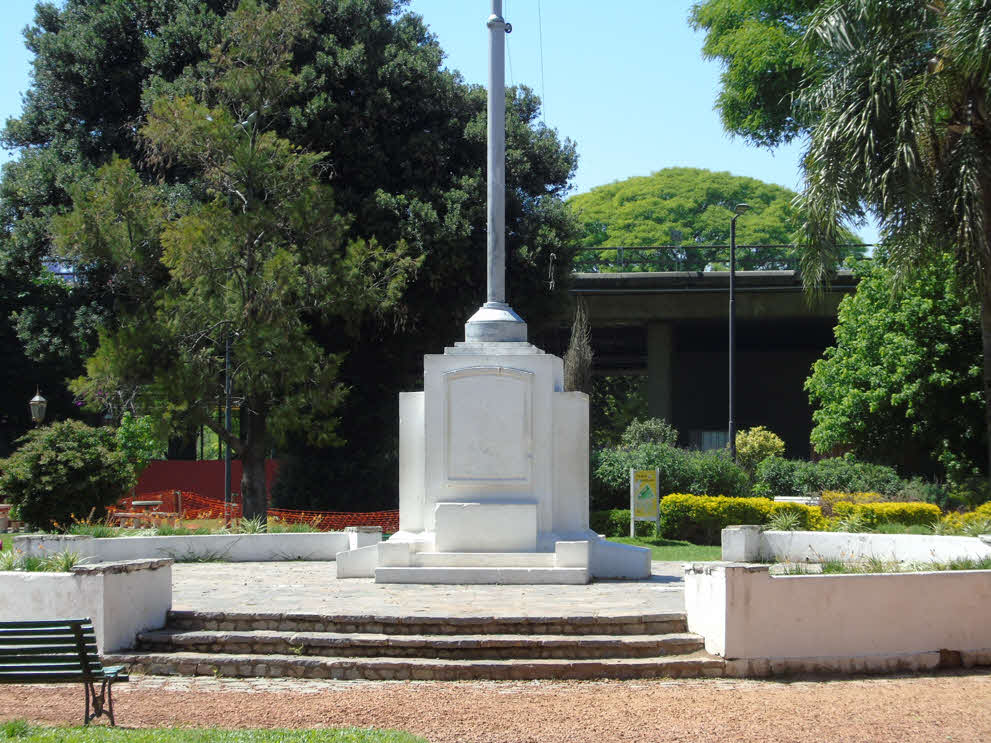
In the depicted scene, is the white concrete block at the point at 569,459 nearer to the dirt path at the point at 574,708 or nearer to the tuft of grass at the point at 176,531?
the dirt path at the point at 574,708

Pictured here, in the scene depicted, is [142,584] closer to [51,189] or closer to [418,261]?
[418,261]

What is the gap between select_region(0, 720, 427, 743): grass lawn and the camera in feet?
22.3

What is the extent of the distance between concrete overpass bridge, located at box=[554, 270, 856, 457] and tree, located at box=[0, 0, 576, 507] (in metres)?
8.34

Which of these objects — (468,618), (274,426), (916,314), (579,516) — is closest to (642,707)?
(468,618)

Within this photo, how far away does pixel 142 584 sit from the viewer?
10.4 meters

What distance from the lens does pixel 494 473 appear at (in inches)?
547

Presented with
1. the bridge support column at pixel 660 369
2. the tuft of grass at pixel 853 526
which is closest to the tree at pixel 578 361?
the bridge support column at pixel 660 369

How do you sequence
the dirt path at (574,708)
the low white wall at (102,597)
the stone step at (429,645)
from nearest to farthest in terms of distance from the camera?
1. the dirt path at (574,708)
2. the stone step at (429,645)
3. the low white wall at (102,597)

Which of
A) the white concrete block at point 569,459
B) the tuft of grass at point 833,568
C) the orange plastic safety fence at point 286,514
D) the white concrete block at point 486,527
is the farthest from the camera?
the orange plastic safety fence at point 286,514

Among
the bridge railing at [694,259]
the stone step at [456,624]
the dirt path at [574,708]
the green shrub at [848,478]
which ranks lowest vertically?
the dirt path at [574,708]

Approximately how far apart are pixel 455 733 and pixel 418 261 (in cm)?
1722

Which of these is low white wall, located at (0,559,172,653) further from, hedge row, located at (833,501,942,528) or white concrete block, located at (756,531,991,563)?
hedge row, located at (833,501,942,528)

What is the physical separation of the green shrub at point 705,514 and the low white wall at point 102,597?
14.3 metres

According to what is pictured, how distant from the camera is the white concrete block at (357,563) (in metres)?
13.9
